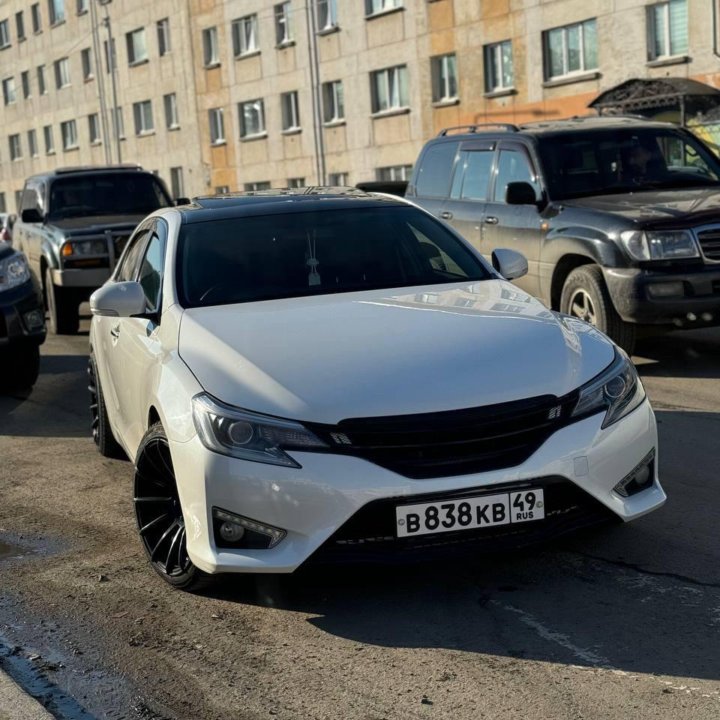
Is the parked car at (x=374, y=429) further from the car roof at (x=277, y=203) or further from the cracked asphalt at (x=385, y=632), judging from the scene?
the car roof at (x=277, y=203)

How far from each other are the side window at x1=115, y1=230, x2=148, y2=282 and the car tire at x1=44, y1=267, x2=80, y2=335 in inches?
305

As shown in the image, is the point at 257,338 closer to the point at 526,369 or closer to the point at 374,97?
the point at 526,369

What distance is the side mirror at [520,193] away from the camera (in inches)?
403

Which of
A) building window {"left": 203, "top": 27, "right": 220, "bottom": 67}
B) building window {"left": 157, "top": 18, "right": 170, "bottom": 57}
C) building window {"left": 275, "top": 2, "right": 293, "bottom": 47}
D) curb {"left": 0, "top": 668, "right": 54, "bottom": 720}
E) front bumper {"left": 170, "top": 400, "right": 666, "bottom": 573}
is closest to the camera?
curb {"left": 0, "top": 668, "right": 54, "bottom": 720}

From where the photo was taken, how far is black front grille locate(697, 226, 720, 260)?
30.0 feet

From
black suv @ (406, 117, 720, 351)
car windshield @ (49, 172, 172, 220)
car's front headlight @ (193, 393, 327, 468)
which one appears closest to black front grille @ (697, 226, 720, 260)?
black suv @ (406, 117, 720, 351)

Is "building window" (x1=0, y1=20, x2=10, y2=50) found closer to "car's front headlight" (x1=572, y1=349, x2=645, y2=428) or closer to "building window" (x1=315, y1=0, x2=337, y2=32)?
"building window" (x1=315, y1=0, x2=337, y2=32)

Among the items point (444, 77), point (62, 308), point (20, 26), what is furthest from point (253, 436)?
point (20, 26)

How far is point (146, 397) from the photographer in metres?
5.33

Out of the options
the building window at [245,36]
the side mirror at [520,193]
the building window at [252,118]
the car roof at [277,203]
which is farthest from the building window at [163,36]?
the car roof at [277,203]

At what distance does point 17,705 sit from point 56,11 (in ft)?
188

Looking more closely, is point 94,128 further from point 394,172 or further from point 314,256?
point 314,256

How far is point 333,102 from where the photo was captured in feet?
128

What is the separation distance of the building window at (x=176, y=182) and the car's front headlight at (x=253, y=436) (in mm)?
43685
